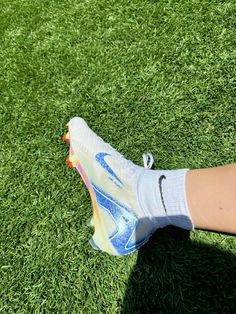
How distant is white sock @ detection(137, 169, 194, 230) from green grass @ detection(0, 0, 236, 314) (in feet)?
0.75

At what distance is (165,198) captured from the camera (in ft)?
4.64

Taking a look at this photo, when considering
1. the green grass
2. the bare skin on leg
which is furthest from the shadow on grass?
the bare skin on leg

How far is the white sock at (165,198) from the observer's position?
1.39 meters

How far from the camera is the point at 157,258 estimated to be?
5.32 ft

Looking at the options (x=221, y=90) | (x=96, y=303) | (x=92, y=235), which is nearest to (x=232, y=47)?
(x=221, y=90)

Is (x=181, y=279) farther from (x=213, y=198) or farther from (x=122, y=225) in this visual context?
(x=213, y=198)

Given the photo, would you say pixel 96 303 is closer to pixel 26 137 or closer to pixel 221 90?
pixel 26 137

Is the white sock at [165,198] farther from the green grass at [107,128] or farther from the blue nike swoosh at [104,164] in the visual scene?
the green grass at [107,128]

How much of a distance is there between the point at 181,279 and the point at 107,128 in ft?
2.43

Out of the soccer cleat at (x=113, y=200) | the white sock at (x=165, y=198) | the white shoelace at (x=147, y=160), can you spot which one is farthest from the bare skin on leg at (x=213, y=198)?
the white shoelace at (x=147, y=160)

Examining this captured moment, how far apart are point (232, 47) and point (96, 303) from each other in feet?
4.17

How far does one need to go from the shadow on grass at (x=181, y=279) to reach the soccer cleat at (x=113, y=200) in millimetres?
102

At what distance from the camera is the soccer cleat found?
1523 mm

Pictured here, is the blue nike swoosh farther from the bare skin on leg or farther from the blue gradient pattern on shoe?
the bare skin on leg
